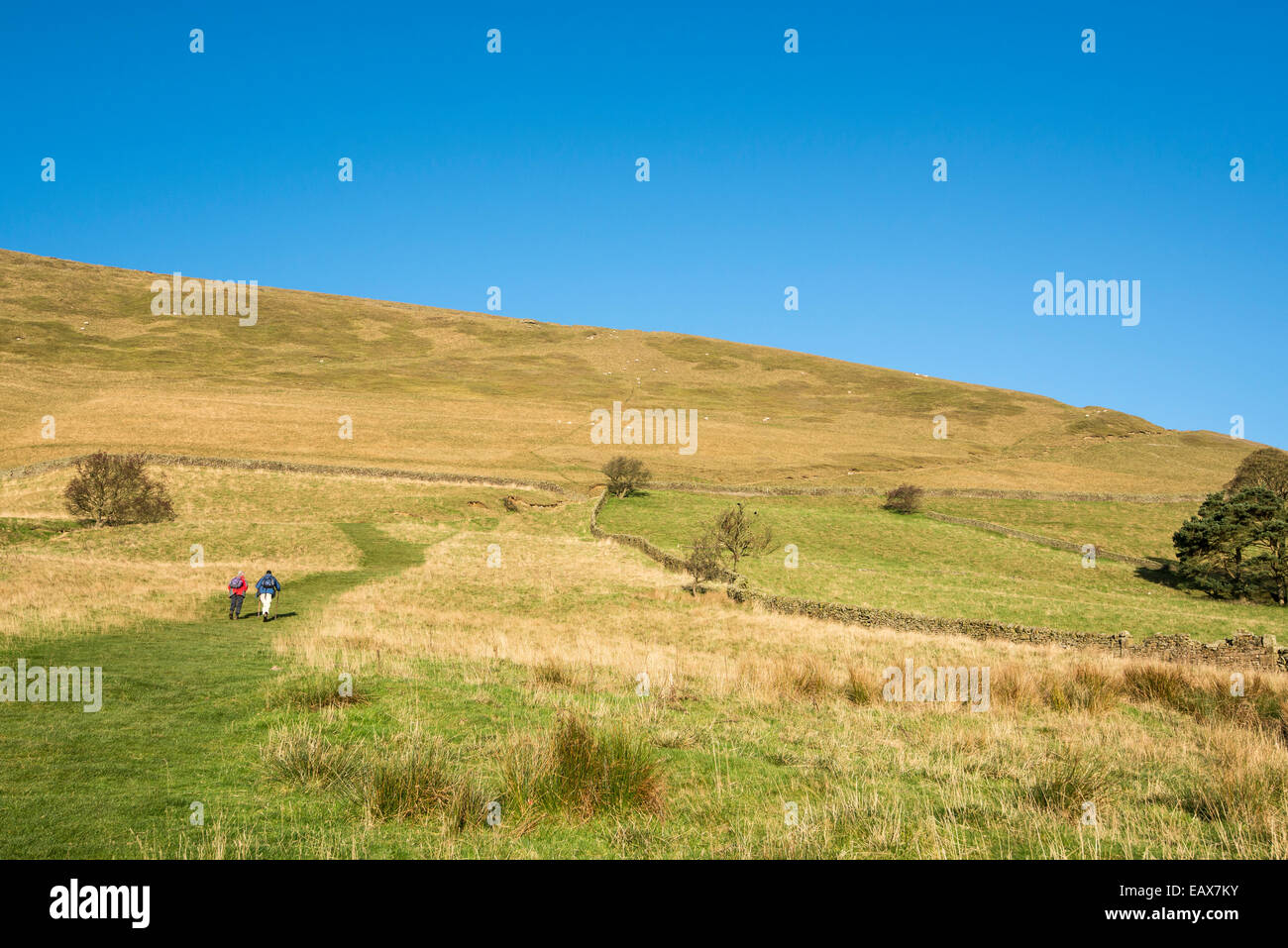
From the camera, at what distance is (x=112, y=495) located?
147 feet

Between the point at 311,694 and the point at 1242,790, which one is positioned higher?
the point at 311,694

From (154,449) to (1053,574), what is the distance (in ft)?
237

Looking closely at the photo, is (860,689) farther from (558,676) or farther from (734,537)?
(734,537)

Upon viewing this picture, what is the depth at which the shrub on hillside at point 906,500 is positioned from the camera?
210ft

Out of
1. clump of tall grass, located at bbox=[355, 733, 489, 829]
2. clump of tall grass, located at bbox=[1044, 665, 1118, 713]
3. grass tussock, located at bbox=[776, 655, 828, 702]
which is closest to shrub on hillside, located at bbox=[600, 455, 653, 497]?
grass tussock, located at bbox=[776, 655, 828, 702]

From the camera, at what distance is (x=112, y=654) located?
1488 centimetres

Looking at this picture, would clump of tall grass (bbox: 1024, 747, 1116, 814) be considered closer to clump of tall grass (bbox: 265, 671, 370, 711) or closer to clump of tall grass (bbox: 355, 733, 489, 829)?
clump of tall grass (bbox: 355, 733, 489, 829)

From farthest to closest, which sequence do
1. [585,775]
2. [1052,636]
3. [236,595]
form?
[1052,636]
[236,595]
[585,775]

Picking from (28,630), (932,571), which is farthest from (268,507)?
(932,571)

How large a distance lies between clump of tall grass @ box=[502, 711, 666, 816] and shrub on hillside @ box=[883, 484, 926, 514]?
198 ft

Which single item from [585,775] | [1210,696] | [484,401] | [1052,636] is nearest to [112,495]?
[585,775]

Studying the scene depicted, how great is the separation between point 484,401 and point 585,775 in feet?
339

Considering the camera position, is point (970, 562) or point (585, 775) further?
point (970, 562)

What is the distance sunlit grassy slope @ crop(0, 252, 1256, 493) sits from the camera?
252 feet
